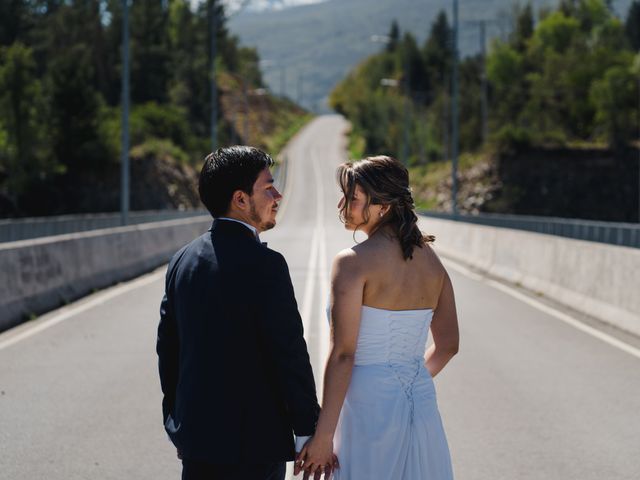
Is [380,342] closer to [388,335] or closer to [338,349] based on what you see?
[388,335]

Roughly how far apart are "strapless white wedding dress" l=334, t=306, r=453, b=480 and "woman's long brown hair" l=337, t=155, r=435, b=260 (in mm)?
269

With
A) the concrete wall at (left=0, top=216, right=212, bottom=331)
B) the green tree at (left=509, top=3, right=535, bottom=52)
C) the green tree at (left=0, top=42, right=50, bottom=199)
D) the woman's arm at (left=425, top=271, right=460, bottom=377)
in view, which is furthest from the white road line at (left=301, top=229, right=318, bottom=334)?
the green tree at (left=509, top=3, right=535, bottom=52)

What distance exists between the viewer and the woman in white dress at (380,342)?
139 inches

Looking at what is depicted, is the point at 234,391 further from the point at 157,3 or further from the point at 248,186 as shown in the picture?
the point at 157,3

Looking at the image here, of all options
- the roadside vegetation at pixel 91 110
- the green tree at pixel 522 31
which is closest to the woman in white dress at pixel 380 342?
the roadside vegetation at pixel 91 110

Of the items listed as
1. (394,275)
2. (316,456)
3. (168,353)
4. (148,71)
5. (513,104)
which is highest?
(148,71)

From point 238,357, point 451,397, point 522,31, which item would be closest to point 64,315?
point 451,397

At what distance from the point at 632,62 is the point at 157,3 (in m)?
54.1

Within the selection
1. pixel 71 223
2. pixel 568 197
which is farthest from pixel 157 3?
pixel 71 223

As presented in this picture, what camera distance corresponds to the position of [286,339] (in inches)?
131

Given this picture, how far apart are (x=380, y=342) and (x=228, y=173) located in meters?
0.78

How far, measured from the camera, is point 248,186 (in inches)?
137

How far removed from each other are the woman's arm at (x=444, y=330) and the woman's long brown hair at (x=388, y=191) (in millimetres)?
241

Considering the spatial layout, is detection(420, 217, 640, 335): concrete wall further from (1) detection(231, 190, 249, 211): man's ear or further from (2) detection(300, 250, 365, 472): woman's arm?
(1) detection(231, 190, 249, 211): man's ear
